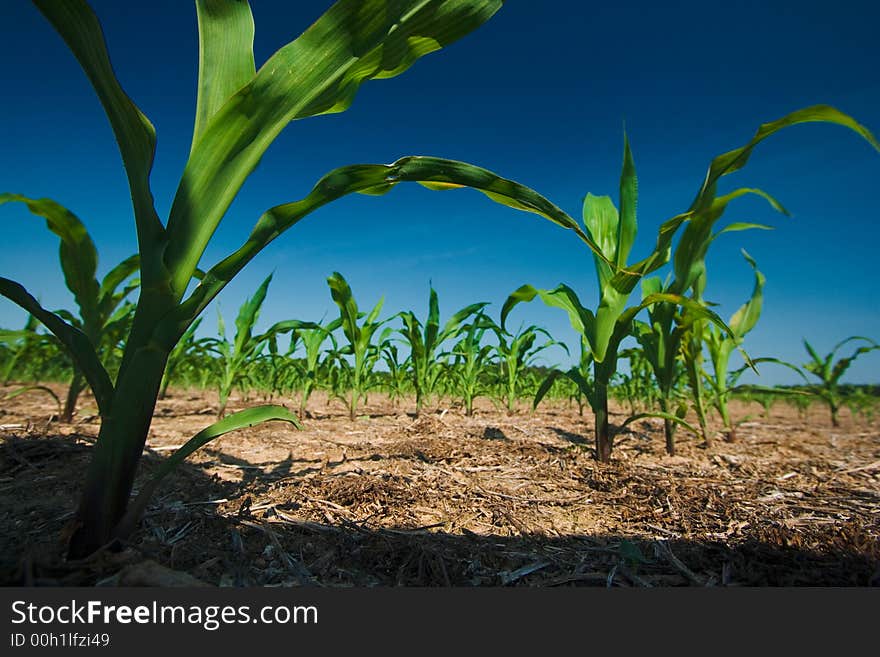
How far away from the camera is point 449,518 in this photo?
1236mm

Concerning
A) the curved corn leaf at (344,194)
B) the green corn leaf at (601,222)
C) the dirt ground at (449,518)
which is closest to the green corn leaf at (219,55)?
the curved corn leaf at (344,194)

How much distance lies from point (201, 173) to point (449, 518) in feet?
3.63

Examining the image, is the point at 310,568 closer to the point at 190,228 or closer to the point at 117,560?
the point at 117,560

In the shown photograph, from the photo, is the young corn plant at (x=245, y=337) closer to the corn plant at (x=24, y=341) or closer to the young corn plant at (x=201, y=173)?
the corn plant at (x=24, y=341)

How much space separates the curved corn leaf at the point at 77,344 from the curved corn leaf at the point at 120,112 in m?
0.22

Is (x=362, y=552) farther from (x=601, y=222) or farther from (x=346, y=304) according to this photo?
(x=346, y=304)

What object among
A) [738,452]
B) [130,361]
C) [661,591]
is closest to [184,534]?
[130,361]

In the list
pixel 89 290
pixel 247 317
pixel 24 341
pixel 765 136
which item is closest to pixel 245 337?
pixel 247 317

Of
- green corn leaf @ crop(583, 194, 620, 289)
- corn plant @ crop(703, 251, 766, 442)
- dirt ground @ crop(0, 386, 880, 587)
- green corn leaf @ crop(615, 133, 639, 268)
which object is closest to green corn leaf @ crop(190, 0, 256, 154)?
dirt ground @ crop(0, 386, 880, 587)

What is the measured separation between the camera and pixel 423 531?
3.68 feet

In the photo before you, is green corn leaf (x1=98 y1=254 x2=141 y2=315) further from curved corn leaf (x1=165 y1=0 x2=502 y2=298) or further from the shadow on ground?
curved corn leaf (x1=165 y1=0 x2=502 y2=298)

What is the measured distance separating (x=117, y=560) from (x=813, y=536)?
1694mm

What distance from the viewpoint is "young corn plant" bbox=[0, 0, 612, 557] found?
0.80m

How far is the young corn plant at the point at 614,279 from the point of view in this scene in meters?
1.74
